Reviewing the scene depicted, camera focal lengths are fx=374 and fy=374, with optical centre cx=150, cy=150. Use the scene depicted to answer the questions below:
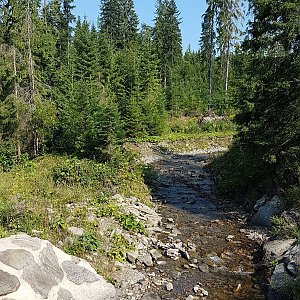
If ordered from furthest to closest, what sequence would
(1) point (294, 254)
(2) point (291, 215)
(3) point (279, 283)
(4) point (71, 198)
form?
(4) point (71, 198) < (2) point (291, 215) < (1) point (294, 254) < (3) point (279, 283)

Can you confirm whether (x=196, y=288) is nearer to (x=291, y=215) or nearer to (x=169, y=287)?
(x=169, y=287)

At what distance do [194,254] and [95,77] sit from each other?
1126 inches

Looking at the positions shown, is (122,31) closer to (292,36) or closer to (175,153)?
(175,153)

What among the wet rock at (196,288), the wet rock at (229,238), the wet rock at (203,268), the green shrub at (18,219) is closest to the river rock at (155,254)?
the wet rock at (203,268)

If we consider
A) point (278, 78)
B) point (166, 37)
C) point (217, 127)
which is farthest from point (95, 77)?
point (278, 78)

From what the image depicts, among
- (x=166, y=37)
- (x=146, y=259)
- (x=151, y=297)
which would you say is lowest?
(x=151, y=297)

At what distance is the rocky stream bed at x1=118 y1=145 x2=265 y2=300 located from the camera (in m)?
9.41

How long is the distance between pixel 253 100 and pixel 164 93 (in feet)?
85.0

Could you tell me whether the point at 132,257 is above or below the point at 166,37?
below

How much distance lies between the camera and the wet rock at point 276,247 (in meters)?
10.6

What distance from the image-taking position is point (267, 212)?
13.7 metres

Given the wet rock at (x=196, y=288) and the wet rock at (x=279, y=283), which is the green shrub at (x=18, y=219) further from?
the wet rock at (x=279, y=283)

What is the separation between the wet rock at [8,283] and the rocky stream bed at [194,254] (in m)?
2.75

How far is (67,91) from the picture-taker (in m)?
30.1
